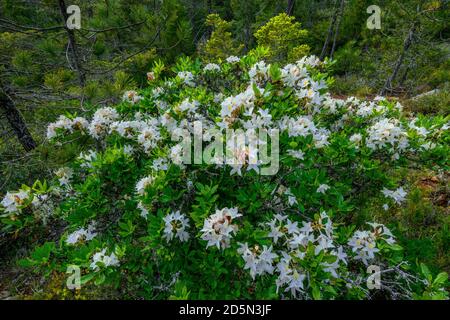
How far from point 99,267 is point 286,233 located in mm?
1271

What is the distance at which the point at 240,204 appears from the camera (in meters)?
2.16

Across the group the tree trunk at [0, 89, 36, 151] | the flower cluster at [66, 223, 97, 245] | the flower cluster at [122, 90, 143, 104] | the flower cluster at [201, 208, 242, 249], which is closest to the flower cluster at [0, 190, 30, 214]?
the flower cluster at [66, 223, 97, 245]

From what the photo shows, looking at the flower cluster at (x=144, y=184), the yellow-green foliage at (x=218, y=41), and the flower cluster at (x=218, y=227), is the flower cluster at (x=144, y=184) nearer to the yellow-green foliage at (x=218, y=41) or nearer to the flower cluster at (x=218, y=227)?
the flower cluster at (x=218, y=227)

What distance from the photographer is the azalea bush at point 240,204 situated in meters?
1.92

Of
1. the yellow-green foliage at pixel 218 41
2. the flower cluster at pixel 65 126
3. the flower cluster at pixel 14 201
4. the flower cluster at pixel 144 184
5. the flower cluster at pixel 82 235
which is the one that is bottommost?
the flower cluster at pixel 82 235

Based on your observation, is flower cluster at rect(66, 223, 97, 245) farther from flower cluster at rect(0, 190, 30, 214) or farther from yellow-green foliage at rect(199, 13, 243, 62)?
yellow-green foliage at rect(199, 13, 243, 62)

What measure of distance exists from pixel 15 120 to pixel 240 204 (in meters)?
3.97

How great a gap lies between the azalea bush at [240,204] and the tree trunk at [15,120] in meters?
1.95

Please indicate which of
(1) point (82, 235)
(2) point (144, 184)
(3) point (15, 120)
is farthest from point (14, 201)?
(3) point (15, 120)

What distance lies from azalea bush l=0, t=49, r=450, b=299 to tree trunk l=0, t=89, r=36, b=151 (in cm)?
195

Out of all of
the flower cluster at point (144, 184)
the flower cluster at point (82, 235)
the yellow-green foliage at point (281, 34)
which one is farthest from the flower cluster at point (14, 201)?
the yellow-green foliage at point (281, 34)

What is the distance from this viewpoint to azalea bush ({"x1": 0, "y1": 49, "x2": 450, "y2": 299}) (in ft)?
6.31
